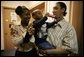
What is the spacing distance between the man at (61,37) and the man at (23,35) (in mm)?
128

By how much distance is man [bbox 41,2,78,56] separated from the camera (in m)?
0.91

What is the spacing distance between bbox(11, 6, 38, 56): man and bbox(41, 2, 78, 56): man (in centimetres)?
13

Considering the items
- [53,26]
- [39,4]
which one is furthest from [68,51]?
[39,4]

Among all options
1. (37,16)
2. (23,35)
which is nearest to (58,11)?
(37,16)

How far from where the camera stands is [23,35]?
935 millimetres

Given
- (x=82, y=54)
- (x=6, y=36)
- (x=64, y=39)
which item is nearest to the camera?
(x=64, y=39)

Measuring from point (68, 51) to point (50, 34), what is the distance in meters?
0.16

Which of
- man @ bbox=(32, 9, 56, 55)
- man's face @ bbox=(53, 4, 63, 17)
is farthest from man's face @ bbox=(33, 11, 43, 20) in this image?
man's face @ bbox=(53, 4, 63, 17)

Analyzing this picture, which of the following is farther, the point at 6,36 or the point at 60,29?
the point at 6,36

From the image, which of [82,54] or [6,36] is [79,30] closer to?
[82,54]

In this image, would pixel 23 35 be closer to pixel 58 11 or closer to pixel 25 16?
pixel 25 16

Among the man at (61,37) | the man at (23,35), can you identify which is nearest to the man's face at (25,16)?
the man at (23,35)

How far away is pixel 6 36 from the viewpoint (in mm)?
2906

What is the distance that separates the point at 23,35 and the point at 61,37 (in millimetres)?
251
